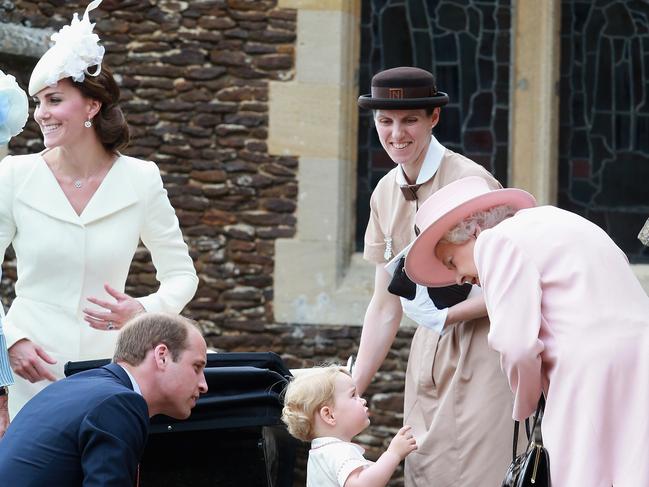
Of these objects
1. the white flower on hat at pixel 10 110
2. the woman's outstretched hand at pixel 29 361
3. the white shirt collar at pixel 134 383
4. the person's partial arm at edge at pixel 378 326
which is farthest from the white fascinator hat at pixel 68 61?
the white shirt collar at pixel 134 383

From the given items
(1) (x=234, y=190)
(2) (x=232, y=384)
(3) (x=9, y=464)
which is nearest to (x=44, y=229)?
(2) (x=232, y=384)

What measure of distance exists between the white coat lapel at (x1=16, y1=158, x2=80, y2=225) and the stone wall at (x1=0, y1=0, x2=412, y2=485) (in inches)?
146

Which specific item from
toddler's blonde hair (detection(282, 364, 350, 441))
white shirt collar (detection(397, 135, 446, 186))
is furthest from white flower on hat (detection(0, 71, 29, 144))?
white shirt collar (detection(397, 135, 446, 186))

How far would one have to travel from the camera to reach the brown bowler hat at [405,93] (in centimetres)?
539

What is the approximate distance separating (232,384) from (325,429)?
0.36m

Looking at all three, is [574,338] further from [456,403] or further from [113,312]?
[113,312]

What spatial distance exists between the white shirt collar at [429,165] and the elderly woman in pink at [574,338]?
1.32 m

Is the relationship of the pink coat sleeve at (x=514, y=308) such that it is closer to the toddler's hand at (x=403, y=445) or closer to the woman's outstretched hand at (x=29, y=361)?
the toddler's hand at (x=403, y=445)

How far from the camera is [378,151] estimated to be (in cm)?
945

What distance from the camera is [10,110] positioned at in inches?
195

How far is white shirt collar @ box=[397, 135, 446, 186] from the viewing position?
538cm

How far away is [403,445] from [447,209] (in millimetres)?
852

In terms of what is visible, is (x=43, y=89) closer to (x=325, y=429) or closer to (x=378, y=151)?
(x=325, y=429)

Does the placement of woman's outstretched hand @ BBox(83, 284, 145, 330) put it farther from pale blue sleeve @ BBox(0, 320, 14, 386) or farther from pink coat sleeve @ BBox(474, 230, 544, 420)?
pink coat sleeve @ BBox(474, 230, 544, 420)
